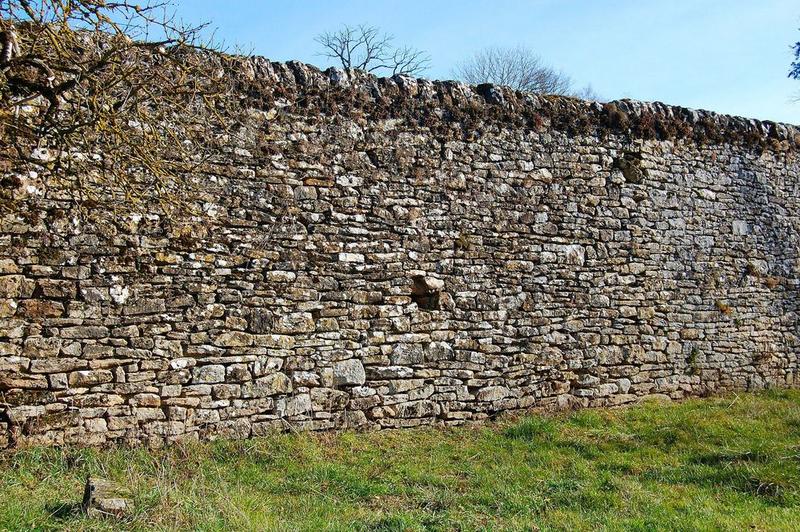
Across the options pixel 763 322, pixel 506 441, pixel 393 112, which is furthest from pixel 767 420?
pixel 393 112

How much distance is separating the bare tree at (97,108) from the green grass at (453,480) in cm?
226

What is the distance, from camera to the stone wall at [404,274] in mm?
6086

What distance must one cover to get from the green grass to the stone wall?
425 millimetres

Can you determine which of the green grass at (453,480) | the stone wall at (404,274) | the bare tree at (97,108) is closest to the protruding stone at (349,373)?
the stone wall at (404,274)

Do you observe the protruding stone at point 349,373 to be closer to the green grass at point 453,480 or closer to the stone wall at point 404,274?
the stone wall at point 404,274

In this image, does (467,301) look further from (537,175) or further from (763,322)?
(763,322)

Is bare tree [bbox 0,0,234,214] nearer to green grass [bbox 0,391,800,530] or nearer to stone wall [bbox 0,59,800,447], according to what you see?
stone wall [bbox 0,59,800,447]

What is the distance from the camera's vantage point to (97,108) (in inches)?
195

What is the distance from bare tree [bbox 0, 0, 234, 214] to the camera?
4.75m

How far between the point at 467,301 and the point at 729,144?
4.90m

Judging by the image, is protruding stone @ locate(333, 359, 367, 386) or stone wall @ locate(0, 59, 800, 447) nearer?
stone wall @ locate(0, 59, 800, 447)

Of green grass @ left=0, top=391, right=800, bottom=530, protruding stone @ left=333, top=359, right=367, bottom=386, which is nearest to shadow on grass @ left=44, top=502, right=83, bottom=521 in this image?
green grass @ left=0, top=391, right=800, bottom=530

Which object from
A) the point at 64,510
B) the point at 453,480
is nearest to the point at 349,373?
the point at 453,480

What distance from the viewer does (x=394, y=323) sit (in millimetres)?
7297
